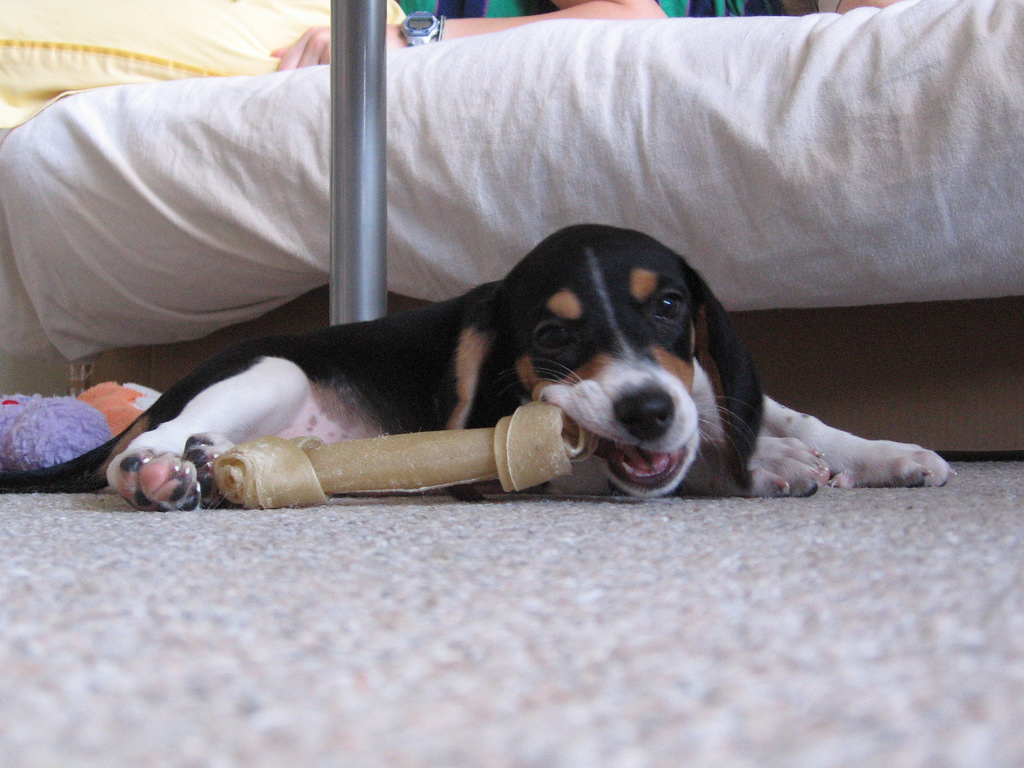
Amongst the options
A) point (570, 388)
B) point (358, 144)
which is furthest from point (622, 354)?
point (358, 144)

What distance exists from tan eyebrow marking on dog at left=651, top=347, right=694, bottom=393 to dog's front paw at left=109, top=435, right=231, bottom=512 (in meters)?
0.75

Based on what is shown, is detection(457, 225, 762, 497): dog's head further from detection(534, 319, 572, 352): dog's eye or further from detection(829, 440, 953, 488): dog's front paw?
detection(829, 440, 953, 488): dog's front paw

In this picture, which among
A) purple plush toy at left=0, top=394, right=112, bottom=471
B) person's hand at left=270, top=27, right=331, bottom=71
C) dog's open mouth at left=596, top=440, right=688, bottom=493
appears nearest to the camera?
dog's open mouth at left=596, top=440, right=688, bottom=493

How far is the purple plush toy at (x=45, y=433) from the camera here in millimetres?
2092

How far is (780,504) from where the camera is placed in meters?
1.33

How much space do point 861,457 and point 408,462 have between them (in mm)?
854

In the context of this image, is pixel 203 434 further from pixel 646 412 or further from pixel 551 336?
pixel 646 412

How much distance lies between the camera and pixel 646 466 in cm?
146

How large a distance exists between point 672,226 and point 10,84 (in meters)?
2.18

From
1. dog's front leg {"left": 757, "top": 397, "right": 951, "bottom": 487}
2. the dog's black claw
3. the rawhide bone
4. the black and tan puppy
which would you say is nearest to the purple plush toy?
the black and tan puppy

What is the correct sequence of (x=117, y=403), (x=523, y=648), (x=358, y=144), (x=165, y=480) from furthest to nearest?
1. (x=117, y=403)
2. (x=358, y=144)
3. (x=165, y=480)
4. (x=523, y=648)

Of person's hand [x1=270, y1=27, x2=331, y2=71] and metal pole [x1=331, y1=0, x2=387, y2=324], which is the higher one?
person's hand [x1=270, y1=27, x2=331, y2=71]

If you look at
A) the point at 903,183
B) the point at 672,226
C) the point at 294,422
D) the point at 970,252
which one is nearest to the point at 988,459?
the point at 970,252

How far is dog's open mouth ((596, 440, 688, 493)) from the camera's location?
57.1 inches
